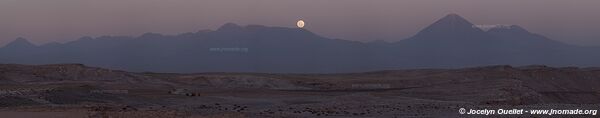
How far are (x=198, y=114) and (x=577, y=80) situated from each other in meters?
67.1

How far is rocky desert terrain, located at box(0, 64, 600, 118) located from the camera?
38938 millimetres

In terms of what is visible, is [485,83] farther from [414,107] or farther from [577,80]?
[414,107]

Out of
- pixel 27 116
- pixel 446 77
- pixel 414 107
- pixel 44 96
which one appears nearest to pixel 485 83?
pixel 446 77

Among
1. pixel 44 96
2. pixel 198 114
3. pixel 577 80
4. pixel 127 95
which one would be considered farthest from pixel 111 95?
pixel 577 80

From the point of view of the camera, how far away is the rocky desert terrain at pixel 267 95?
38938 mm

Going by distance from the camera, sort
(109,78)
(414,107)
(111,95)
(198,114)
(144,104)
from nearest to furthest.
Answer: (198,114), (414,107), (144,104), (111,95), (109,78)

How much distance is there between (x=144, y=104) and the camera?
49500 millimetres

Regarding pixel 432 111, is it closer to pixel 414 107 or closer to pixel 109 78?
pixel 414 107

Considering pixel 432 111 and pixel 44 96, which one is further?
pixel 44 96

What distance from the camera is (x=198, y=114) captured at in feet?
123

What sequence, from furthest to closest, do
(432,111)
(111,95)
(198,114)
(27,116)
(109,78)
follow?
(109,78)
(111,95)
(432,111)
(198,114)
(27,116)

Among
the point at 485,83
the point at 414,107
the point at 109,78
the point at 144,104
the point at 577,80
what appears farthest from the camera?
the point at 577,80

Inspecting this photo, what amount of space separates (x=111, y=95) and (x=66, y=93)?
2977mm

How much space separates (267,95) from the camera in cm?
6169
